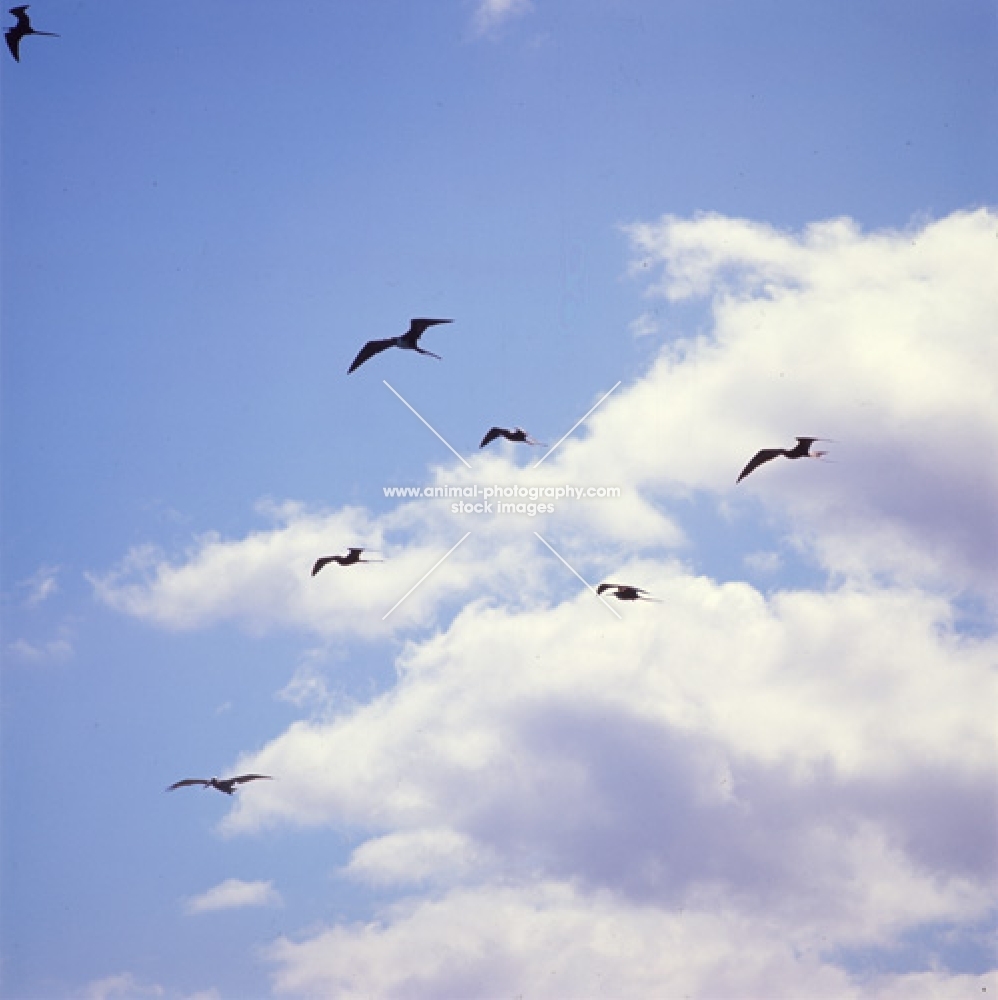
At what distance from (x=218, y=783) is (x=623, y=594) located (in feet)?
47.3

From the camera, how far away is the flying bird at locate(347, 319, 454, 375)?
40594mm

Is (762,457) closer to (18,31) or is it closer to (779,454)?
(779,454)

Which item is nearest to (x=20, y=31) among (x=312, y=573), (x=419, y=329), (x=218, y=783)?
(x=419, y=329)

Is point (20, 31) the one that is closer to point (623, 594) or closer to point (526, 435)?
point (526, 435)

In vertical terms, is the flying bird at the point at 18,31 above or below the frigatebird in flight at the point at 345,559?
above

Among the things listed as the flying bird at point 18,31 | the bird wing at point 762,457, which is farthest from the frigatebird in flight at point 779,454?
the flying bird at point 18,31

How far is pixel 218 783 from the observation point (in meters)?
46.3

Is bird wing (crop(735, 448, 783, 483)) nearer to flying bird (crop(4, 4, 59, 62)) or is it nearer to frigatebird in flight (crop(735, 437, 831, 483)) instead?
frigatebird in flight (crop(735, 437, 831, 483))

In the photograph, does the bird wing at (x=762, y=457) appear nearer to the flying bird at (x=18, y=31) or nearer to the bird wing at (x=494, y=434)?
the bird wing at (x=494, y=434)

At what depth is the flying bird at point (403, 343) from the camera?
40.6 m

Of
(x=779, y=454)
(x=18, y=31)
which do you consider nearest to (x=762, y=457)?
(x=779, y=454)

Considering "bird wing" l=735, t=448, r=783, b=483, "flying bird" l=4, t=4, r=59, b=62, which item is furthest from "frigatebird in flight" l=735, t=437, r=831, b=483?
"flying bird" l=4, t=4, r=59, b=62

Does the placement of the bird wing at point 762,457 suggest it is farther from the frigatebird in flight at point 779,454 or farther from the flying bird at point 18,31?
the flying bird at point 18,31

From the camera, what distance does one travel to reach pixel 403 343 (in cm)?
4184
